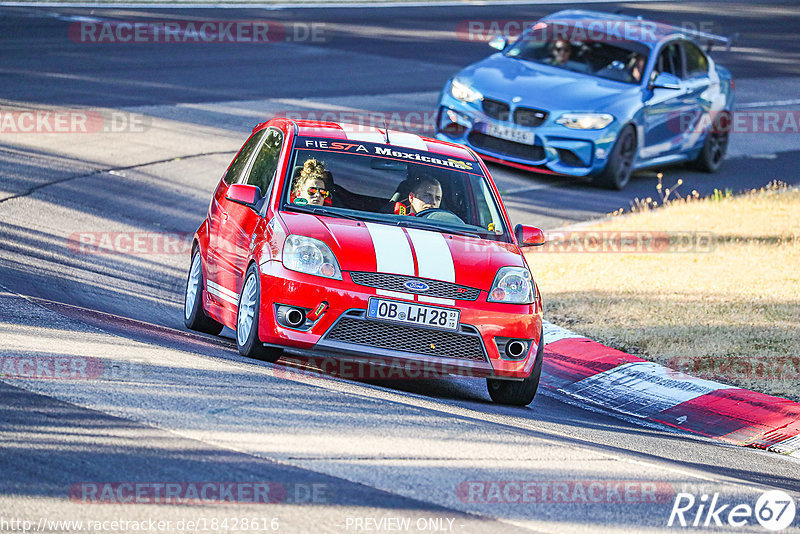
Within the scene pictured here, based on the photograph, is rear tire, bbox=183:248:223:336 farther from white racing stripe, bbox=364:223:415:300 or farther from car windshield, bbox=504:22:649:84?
car windshield, bbox=504:22:649:84

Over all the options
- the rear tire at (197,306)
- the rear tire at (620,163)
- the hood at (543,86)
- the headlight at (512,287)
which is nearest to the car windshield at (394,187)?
the headlight at (512,287)

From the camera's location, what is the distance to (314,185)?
836 centimetres

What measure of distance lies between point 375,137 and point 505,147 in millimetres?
6705

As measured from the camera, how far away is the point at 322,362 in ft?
26.8

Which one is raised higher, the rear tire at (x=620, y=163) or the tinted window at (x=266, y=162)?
the tinted window at (x=266, y=162)

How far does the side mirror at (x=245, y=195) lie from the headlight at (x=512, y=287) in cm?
176

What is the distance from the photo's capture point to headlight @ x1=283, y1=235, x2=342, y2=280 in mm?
7473

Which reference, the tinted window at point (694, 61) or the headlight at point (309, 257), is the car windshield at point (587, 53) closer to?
the tinted window at point (694, 61)

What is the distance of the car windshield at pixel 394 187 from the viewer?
8.36m

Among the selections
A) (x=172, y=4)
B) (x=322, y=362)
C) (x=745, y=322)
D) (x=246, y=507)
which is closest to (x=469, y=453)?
(x=246, y=507)

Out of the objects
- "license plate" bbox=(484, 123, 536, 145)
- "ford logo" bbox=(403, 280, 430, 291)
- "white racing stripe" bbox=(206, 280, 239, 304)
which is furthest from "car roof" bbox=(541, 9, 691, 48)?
"ford logo" bbox=(403, 280, 430, 291)

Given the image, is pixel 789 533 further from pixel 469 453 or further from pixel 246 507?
pixel 246 507

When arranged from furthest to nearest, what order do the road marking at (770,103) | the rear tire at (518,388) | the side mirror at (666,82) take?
the road marking at (770,103) → the side mirror at (666,82) → the rear tire at (518,388)

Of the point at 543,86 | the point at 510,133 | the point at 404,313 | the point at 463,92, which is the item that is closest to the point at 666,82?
the point at 543,86
